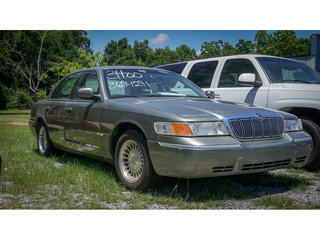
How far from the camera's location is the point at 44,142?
6785mm

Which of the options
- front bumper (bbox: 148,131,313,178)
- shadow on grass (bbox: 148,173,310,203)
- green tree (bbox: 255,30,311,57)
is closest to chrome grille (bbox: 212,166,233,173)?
front bumper (bbox: 148,131,313,178)

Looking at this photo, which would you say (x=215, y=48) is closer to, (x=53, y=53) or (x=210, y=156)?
(x=53, y=53)

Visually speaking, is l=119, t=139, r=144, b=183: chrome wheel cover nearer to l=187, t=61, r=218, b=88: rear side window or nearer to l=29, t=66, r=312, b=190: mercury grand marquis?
l=29, t=66, r=312, b=190: mercury grand marquis

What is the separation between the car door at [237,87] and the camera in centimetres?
597

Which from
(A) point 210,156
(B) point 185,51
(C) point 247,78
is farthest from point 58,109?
(B) point 185,51

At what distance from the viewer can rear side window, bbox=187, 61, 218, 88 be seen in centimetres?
700

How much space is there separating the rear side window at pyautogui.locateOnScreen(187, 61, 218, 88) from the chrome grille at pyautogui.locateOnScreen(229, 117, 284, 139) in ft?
9.79

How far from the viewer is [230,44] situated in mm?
65688

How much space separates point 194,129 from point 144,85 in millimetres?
1738

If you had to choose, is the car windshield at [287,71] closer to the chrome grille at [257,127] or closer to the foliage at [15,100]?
the chrome grille at [257,127]

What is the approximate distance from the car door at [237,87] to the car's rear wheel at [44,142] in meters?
3.27

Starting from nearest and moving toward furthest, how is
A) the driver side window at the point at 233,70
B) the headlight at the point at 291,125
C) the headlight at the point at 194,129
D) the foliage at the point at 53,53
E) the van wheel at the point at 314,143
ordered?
the headlight at the point at 194,129 < the headlight at the point at 291,125 < the van wheel at the point at 314,143 < the driver side window at the point at 233,70 < the foliage at the point at 53,53

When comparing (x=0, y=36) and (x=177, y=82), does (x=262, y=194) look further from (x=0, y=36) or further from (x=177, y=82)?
(x=0, y=36)

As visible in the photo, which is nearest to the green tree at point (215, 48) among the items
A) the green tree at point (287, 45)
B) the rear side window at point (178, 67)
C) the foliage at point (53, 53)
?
the foliage at point (53, 53)
